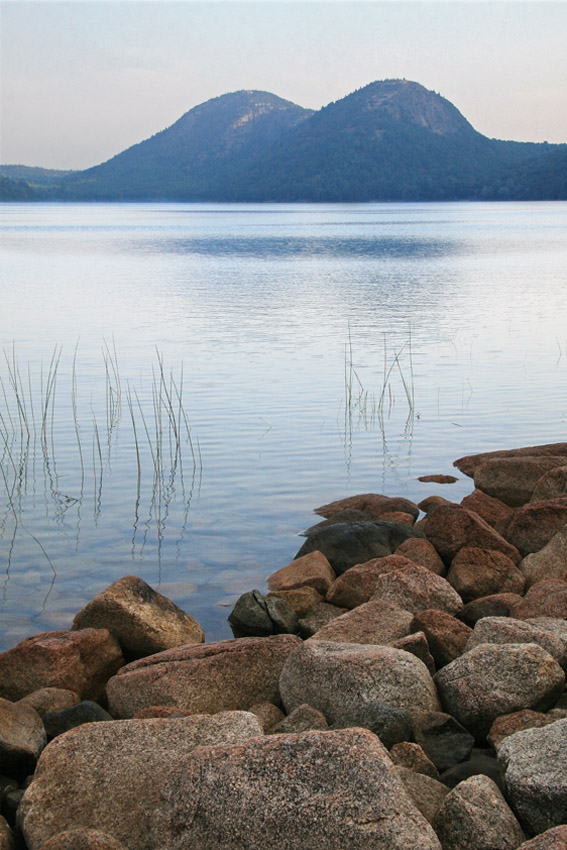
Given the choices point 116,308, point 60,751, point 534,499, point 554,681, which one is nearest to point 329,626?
point 554,681

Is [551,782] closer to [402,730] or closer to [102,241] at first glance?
[402,730]

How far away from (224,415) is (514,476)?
6.48 meters

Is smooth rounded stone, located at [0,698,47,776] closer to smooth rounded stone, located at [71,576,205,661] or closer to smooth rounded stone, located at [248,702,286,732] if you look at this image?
smooth rounded stone, located at [248,702,286,732]

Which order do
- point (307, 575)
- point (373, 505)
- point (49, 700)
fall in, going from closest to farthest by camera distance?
point (49, 700) < point (307, 575) < point (373, 505)

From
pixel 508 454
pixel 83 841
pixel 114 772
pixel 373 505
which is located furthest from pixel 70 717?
pixel 508 454

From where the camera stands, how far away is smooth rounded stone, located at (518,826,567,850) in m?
3.86

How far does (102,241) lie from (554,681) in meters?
74.3

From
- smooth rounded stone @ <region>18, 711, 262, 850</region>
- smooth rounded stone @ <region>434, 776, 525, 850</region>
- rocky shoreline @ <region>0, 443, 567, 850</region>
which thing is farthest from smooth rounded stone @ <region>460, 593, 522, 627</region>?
smooth rounded stone @ <region>434, 776, 525, 850</region>

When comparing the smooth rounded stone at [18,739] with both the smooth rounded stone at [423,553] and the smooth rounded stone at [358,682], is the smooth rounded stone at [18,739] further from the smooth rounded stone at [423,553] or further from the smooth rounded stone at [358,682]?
the smooth rounded stone at [423,553]

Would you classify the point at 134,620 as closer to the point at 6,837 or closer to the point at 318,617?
the point at 318,617

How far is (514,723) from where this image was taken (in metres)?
5.58

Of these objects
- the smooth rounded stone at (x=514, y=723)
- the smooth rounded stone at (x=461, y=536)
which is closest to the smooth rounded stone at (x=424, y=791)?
the smooth rounded stone at (x=514, y=723)

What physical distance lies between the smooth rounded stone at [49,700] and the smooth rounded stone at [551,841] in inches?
145

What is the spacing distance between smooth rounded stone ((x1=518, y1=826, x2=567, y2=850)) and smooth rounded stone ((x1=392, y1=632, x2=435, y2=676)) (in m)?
2.24
